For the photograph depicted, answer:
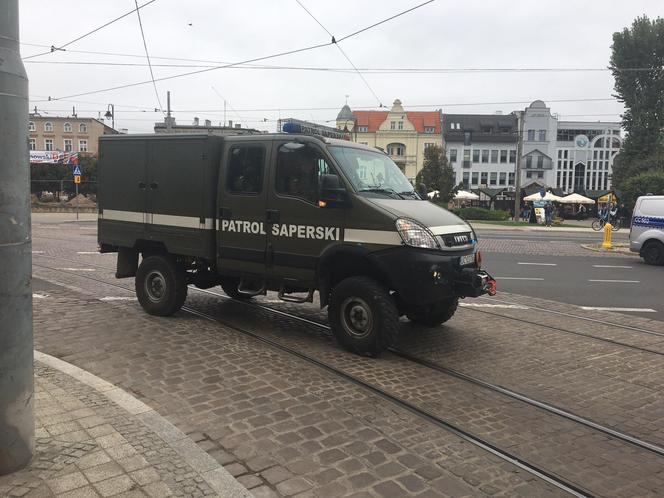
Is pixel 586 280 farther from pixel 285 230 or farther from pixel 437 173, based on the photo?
pixel 437 173

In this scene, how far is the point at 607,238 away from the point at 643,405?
17870 mm

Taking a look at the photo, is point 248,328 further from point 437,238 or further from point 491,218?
point 491,218

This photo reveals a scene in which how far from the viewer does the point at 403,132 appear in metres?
87.2

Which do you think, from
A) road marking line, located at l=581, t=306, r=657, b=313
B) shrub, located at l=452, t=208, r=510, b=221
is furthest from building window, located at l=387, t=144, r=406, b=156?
road marking line, located at l=581, t=306, r=657, b=313

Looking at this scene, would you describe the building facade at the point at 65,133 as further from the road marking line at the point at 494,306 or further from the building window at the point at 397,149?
the road marking line at the point at 494,306

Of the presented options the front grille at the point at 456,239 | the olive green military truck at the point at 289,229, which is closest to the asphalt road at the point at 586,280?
the olive green military truck at the point at 289,229

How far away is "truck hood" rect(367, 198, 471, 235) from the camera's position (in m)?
5.70

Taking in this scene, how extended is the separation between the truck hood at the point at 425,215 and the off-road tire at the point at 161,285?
3097 mm

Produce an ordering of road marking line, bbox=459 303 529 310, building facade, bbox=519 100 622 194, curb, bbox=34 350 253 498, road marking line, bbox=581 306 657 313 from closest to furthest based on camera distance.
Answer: curb, bbox=34 350 253 498 → road marking line, bbox=459 303 529 310 → road marking line, bbox=581 306 657 313 → building facade, bbox=519 100 622 194

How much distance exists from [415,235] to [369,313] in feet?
3.13

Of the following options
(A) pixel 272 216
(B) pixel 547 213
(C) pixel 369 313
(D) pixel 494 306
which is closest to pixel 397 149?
(B) pixel 547 213

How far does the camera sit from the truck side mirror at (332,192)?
5770mm

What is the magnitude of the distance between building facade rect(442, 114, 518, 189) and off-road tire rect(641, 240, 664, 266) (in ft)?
221

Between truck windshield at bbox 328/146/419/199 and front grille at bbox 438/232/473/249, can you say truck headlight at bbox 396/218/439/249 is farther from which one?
truck windshield at bbox 328/146/419/199
